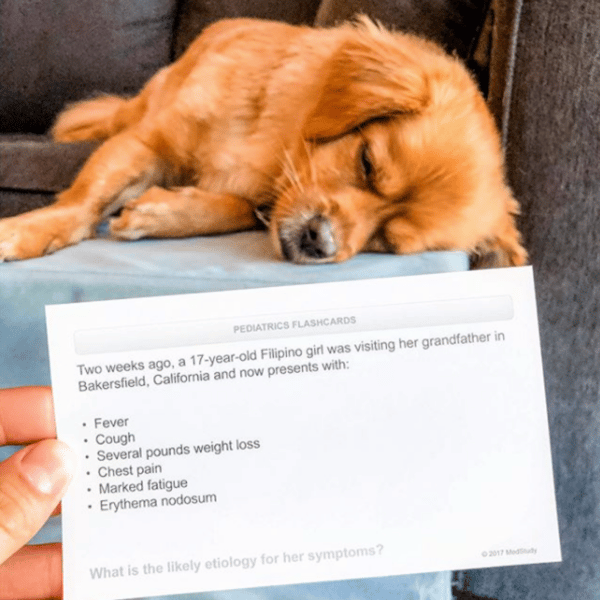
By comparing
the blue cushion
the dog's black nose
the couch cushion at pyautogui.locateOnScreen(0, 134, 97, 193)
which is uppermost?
the couch cushion at pyautogui.locateOnScreen(0, 134, 97, 193)

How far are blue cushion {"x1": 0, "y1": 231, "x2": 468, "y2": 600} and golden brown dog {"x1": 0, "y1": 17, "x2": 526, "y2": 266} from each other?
0.08m

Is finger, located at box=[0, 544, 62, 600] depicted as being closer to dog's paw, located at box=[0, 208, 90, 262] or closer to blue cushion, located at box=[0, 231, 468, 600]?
blue cushion, located at box=[0, 231, 468, 600]

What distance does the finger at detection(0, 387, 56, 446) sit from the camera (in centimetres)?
78

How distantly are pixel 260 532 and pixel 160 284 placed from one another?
361mm

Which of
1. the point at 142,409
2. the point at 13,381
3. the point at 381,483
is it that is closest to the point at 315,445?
the point at 381,483

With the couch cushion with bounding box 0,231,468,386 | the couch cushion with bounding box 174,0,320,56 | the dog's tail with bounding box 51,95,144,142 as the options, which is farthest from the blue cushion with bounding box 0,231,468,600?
the couch cushion with bounding box 174,0,320,56

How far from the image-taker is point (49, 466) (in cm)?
76

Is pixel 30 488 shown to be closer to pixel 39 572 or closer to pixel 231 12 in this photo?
pixel 39 572

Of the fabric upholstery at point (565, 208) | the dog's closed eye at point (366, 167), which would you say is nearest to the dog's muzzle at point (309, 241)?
the dog's closed eye at point (366, 167)

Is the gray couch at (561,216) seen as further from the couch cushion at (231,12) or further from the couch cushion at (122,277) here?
the couch cushion at (231,12)

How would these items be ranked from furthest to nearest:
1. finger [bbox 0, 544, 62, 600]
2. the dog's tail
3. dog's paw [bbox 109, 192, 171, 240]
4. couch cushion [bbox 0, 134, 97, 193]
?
the dog's tail → couch cushion [bbox 0, 134, 97, 193] → dog's paw [bbox 109, 192, 171, 240] → finger [bbox 0, 544, 62, 600]

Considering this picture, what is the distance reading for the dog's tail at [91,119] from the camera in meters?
1.59

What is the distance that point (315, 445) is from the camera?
2.60 feet

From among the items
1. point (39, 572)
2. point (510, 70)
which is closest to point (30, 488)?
point (39, 572)
